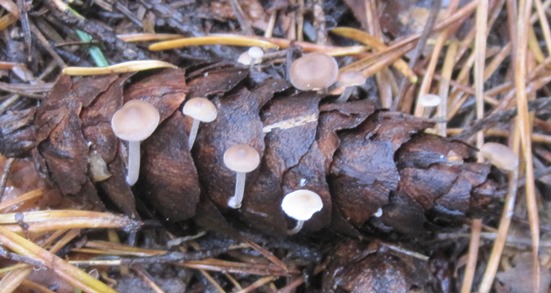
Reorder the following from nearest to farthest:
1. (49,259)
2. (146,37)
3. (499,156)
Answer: (49,259) → (499,156) → (146,37)

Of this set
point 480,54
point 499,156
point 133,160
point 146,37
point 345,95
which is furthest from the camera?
point 480,54

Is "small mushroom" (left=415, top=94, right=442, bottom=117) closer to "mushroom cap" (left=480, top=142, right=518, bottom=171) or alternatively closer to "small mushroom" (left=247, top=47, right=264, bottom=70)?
"mushroom cap" (left=480, top=142, right=518, bottom=171)

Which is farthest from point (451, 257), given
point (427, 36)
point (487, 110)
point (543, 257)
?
point (427, 36)

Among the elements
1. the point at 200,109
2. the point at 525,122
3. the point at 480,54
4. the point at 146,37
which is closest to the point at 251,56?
the point at 146,37

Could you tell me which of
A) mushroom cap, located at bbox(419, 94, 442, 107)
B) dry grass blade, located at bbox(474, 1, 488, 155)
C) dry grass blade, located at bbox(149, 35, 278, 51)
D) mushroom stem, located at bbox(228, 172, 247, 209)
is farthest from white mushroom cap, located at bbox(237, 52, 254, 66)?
dry grass blade, located at bbox(474, 1, 488, 155)

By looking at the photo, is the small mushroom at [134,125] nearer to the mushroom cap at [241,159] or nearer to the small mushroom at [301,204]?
the mushroom cap at [241,159]

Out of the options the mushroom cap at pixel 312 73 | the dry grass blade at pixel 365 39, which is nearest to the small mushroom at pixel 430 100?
the dry grass blade at pixel 365 39

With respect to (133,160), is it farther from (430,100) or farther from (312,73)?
(430,100)
